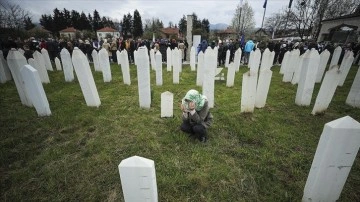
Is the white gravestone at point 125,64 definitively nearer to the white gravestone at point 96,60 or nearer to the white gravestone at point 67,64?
the white gravestone at point 67,64

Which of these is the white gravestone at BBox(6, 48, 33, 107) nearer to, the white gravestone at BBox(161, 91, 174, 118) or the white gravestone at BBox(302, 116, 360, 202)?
the white gravestone at BBox(161, 91, 174, 118)

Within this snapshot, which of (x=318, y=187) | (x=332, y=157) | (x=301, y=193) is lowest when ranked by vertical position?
(x=301, y=193)

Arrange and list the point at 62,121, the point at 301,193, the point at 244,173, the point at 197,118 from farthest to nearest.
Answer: the point at 62,121, the point at 197,118, the point at 244,173, the point at 301,193

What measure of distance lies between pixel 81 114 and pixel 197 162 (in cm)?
340

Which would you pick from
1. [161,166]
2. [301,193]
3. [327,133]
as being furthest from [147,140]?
[327,133]

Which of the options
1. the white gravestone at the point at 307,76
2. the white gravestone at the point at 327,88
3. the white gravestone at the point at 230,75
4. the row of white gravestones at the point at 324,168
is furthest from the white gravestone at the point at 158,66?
the row of white gravestones at the point at 324,168

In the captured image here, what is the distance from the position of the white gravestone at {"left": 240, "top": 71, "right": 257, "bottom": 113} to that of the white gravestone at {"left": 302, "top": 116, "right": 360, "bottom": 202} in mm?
2800

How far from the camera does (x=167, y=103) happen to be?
4723 millimetres

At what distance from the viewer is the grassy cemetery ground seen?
2732mm

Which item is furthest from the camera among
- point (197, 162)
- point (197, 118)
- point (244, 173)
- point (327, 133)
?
point (197, 118)

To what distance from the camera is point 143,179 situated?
64.4 inches

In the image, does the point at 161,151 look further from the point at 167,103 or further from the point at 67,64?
the point at 67,64

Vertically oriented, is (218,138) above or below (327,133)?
below

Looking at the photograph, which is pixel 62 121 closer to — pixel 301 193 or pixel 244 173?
pixel 244 173
